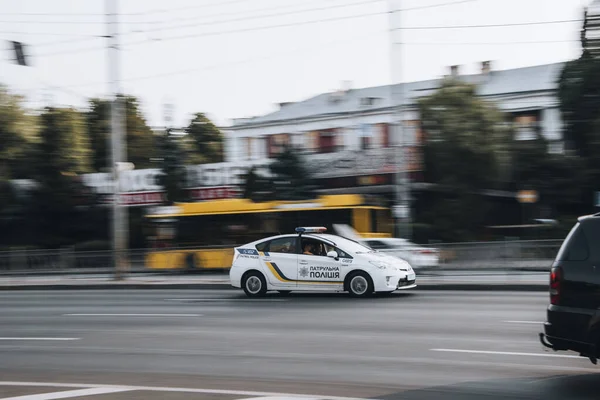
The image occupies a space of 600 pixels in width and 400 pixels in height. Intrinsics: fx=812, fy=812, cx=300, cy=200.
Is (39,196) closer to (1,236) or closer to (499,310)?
(1,236)

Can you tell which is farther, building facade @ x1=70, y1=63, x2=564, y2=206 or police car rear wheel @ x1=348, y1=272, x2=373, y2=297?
building facade @ x1=70, y1=63, x2=564, y2=206

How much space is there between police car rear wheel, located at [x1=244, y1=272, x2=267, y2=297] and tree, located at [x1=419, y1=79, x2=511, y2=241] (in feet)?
76.3

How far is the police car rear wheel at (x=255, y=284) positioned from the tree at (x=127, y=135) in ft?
153

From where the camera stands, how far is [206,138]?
79.9 meters

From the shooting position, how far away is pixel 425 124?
43.4 metres

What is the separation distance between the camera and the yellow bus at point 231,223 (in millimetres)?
29484

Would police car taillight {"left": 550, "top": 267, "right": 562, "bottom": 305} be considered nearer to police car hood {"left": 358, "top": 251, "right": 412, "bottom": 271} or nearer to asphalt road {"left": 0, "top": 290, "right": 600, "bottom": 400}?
asphalt road {"left": 0, "top": 290, "right": 600, "bottom": 400}

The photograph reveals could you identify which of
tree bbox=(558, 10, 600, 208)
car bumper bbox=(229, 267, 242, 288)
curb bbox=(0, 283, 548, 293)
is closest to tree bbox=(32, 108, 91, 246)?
curb bbox=(0, 283, 548, 293)

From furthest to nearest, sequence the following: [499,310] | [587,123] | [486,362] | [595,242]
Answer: [587,123] < [499,310] < [486,362] < [595,242]

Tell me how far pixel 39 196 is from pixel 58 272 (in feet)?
68.6

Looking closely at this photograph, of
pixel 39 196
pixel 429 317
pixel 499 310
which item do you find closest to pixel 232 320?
pixel 429 317

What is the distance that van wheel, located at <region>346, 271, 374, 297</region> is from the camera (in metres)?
17.7

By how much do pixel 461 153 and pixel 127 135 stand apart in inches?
1407

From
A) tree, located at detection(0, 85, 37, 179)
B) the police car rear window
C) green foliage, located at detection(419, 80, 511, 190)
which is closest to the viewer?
the police car rear window
